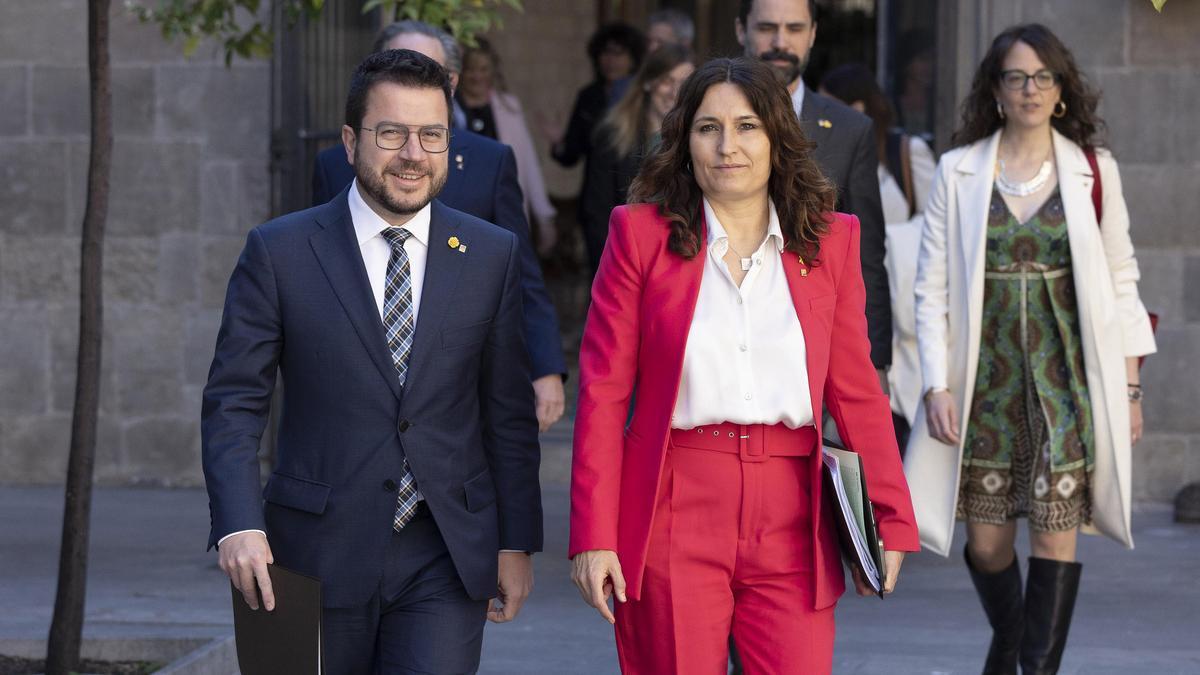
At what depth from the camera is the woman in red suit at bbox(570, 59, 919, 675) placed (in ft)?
11.6

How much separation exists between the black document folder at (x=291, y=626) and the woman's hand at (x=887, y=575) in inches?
40.5

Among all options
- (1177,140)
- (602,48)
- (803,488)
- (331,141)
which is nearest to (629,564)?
(803,488)

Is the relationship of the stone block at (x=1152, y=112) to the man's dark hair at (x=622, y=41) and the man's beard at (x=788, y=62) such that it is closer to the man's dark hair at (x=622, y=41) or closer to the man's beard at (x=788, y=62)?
the man's dark hair at (x=622, y=41)

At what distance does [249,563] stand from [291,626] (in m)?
0.14

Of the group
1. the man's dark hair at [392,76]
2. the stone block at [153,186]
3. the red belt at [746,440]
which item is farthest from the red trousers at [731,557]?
the stone block at [153,186]

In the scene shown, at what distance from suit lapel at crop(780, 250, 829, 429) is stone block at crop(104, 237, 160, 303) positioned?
5.72m

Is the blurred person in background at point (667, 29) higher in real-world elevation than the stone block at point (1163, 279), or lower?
higher

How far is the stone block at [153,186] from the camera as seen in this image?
345 inches

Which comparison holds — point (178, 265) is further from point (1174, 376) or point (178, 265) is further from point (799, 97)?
point (1174, 376)

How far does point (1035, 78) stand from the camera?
5.17 metres

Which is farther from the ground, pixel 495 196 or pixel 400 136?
pixel 400 136

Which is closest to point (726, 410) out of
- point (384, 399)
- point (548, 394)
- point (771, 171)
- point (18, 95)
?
point (771, 171)

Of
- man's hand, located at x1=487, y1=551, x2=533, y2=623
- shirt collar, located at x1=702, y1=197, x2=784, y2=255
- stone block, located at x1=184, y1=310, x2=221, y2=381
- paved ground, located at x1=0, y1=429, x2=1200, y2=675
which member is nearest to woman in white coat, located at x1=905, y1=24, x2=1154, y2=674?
paved ground, located at x1=0, y1=429, x2=1200, y2=675

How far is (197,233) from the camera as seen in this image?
8.77 metres
